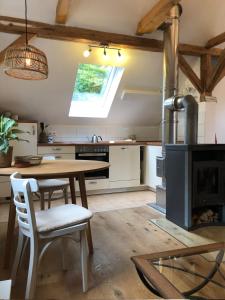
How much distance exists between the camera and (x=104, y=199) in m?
4.06

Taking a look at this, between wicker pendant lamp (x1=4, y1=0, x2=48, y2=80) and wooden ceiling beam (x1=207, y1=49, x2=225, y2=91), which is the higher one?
wooden ceiling beam (x1=207, y1=49, x2=225, y2=91)

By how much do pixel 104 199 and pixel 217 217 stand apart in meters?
1.75

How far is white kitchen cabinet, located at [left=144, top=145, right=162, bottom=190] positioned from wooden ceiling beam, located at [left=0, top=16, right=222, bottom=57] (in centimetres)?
162

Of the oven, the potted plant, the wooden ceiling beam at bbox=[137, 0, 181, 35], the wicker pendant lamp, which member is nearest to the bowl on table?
the potted plant

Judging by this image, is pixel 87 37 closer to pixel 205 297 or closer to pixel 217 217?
pixel 217 217

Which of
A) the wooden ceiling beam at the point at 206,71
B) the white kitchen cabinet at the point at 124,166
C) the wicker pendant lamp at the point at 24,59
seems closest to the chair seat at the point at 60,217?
the wicker pendant lamp at the point at 24,59

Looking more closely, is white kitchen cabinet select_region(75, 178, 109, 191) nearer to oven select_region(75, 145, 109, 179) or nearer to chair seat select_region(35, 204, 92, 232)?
oven select_region(75, 145, 109, 179)

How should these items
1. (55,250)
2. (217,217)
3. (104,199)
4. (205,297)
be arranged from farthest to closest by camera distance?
(104,199), (217,217), (55,250), (205,297)

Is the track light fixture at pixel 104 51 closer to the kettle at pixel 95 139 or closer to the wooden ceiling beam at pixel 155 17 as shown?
the wooden ceiling beam at pixel 155 17

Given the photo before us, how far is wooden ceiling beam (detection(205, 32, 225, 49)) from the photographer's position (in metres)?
3.85

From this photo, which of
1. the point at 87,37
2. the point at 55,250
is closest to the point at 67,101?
the point at 87,37

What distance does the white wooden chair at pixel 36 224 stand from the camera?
1.47 m

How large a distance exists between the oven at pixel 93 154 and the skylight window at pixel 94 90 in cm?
72

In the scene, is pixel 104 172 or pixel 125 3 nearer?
pixel 125 3
